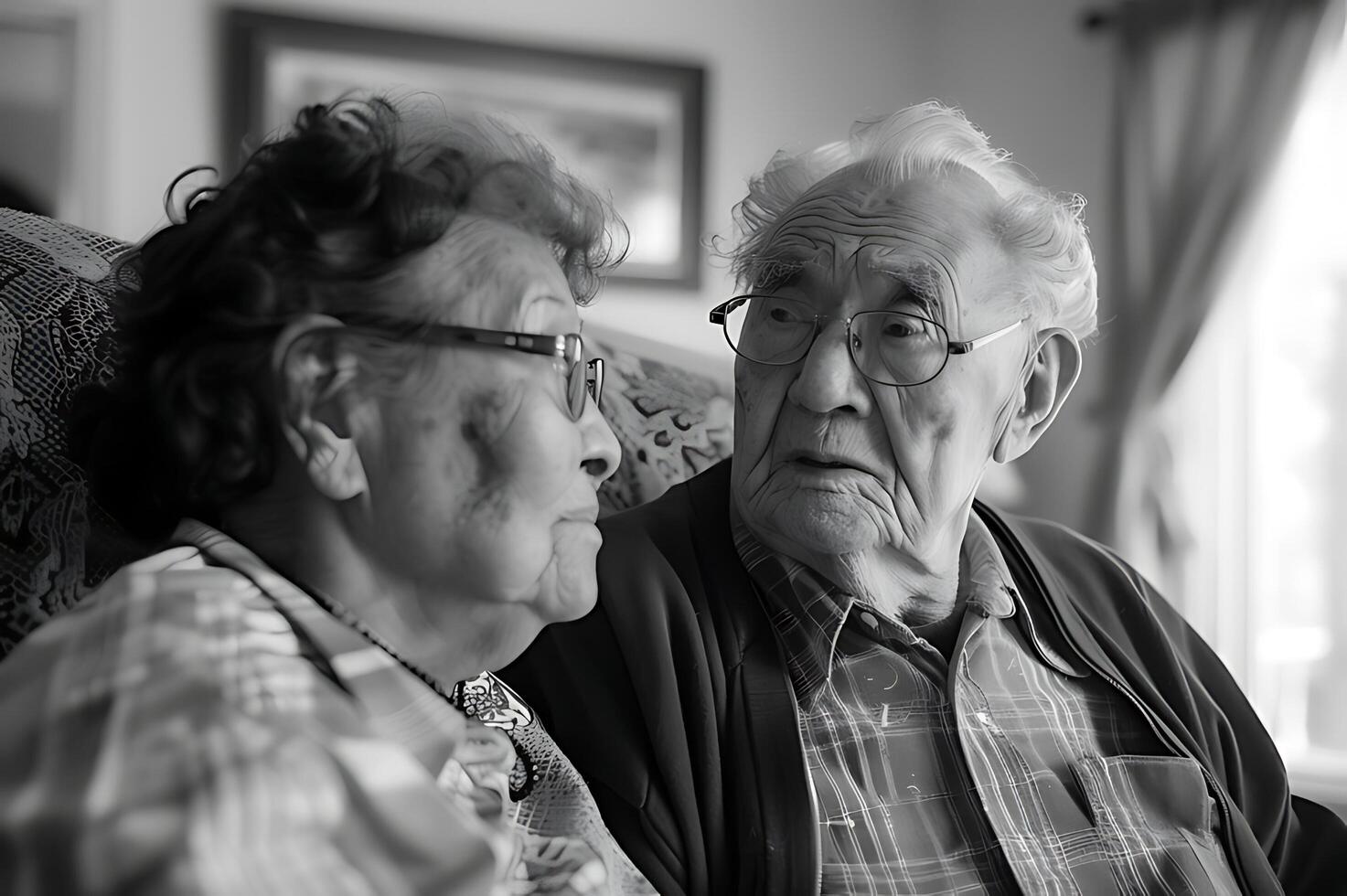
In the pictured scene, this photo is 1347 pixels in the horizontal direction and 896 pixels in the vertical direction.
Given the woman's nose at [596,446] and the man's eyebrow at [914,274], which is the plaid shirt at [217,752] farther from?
the man's eyebrow at [914,274]

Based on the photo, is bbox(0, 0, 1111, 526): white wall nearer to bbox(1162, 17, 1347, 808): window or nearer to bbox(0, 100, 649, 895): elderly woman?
bbox(1162, 17, 1347, 808): window

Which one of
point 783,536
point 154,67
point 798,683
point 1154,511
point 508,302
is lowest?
point 1154,511

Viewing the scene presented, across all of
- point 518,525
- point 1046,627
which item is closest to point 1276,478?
point 1046,627

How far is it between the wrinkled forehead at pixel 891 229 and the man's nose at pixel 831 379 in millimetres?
81

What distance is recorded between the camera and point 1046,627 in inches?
56.3

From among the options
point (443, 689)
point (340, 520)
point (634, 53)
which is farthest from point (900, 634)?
point (634, 53)

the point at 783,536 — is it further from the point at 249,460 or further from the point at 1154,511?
the point at 1154,511

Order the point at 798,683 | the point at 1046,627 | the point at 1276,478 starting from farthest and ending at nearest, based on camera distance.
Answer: the point at 1276,478
the point at 1046,627
the point at 798,683

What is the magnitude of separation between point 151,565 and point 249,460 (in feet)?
0.35

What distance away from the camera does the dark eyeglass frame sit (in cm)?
82

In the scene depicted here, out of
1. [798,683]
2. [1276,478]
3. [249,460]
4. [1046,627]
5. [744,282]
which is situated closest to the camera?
[249,460]

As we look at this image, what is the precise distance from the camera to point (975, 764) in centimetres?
122

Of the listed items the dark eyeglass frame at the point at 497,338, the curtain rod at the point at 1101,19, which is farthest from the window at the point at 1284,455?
the dark eyeglass frame at the point at 497,338

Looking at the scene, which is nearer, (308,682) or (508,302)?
(308,682)
